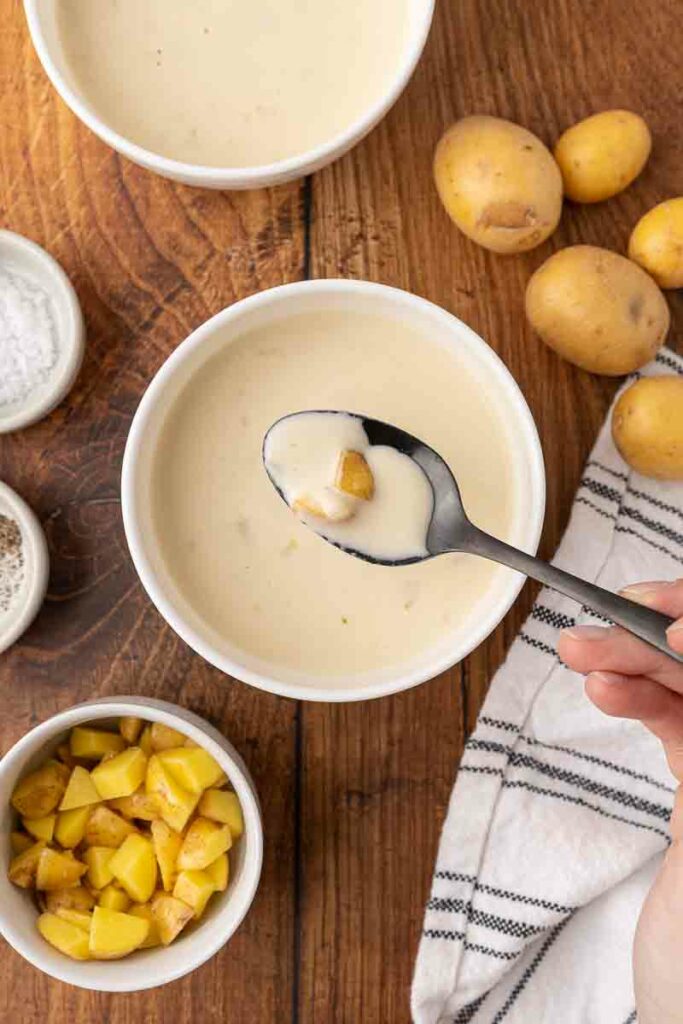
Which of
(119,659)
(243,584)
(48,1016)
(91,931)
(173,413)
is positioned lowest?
(48,1016)

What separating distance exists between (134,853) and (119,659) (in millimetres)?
180

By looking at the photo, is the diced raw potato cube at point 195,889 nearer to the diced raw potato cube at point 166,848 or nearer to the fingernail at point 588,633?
the diced raw potato cube at point 166,848

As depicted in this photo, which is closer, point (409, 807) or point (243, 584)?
point (243, 584)

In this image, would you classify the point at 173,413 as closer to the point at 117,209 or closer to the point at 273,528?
the point at 273,528

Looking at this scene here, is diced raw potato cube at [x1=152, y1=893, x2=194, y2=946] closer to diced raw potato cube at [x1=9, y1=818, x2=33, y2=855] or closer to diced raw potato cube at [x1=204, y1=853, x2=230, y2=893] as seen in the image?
diced raw potato cube at [x1=204, y1=853, x2=230, y2=893]

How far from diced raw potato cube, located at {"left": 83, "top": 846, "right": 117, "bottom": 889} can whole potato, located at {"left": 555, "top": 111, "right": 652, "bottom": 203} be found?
0.76m

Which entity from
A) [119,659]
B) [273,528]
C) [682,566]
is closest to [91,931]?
[119,659]

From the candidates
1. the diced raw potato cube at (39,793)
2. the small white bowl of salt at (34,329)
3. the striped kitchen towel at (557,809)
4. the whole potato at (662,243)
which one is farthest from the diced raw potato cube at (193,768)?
the whole potato at (662,243)

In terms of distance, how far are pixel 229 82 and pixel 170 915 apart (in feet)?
2.45

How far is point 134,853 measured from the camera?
1037 mm

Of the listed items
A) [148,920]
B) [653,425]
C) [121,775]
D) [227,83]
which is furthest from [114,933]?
[227,83]

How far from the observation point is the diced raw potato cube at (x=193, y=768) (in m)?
1.02

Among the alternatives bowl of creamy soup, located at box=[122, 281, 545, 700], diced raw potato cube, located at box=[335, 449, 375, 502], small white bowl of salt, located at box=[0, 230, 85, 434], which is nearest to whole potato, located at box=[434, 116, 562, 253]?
bowl of creamy soup, located at box=[122, 281, 545, 700]

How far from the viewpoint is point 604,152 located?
3.43 ft
